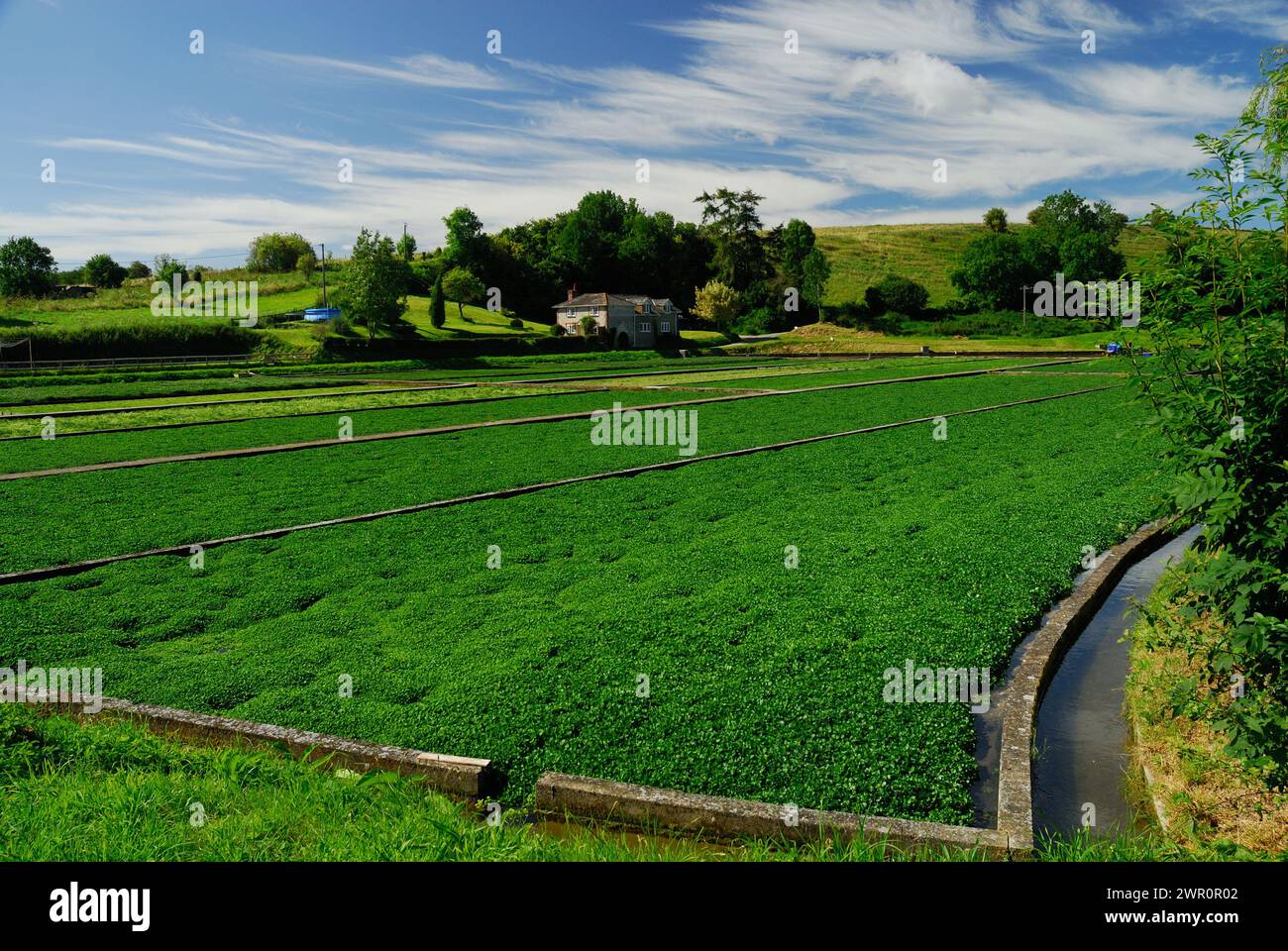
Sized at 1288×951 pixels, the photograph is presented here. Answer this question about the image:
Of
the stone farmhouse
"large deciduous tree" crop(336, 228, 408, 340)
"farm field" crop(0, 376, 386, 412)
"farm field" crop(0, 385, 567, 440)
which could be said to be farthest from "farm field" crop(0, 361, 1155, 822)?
the stone farmhouse

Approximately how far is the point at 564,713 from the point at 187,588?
5475 millimetres

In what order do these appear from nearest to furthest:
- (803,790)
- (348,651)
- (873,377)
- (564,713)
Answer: (803,790) → (564,713) → (348,651) → (873,377)

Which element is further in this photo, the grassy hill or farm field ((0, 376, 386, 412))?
the grassy hill

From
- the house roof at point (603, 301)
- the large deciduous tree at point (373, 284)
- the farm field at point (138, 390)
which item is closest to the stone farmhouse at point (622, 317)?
the house roof at point (603, 301)

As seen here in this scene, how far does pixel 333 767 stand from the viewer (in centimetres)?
580

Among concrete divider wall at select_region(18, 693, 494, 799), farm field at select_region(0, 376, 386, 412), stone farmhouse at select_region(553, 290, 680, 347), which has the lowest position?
concrete divider wall at select_region(18, 693, 494, 799)

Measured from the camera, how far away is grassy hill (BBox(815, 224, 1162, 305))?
107 meters

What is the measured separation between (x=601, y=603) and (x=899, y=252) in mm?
127622

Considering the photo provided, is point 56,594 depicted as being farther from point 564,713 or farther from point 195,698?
point 564,713

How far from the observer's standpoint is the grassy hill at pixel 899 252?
10731 centimetres

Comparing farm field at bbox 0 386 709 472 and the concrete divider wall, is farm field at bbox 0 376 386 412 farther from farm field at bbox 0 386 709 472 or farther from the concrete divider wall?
the concrete divider wall

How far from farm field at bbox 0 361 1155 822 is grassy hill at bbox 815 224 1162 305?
90.6m

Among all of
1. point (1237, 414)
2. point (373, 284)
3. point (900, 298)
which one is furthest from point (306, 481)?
point (900, 298)

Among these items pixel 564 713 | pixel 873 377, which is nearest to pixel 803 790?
pixel 564 713
